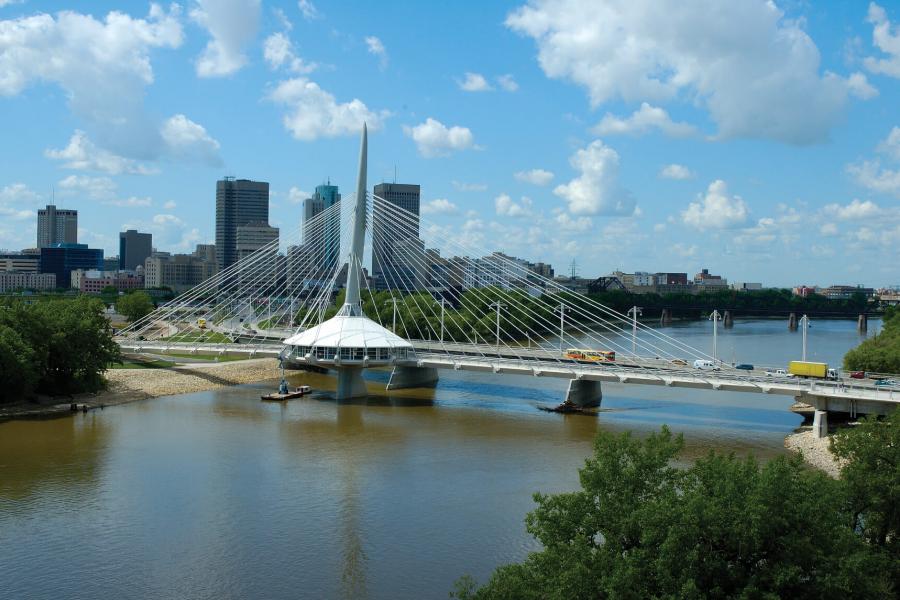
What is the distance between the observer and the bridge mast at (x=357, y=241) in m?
43.2

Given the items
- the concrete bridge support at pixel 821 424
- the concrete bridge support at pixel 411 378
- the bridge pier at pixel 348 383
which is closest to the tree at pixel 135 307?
the concrete bridge support at pixel 411 378

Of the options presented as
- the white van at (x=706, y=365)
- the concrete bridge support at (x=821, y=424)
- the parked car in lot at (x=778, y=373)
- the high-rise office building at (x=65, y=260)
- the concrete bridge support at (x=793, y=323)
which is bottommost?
the concrete bridge support at (x=821, y=424)

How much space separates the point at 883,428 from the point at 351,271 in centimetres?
3011

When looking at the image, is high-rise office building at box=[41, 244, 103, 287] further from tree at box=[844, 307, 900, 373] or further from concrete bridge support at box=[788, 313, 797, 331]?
tree at box=[844, 307, 900, 373]

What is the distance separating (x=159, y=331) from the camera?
7388 centimetres

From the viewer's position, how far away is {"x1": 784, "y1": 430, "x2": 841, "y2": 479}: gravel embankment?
25.8 m

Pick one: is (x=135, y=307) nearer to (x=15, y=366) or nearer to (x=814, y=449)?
(x=15, y=366)

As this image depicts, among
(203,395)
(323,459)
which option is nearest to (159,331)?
(203,395)

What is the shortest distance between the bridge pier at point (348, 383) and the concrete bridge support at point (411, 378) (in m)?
3.34

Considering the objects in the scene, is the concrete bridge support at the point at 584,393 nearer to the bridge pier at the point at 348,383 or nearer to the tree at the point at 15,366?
the bridge pier at the point at 348,383

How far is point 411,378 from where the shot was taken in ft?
150

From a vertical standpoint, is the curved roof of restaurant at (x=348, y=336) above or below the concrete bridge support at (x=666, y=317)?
below

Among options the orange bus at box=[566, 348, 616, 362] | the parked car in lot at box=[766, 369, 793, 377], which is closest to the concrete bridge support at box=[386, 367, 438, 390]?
the orange bus at box=[566, 348, 616, 362]

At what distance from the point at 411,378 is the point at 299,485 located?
69.7 feet
